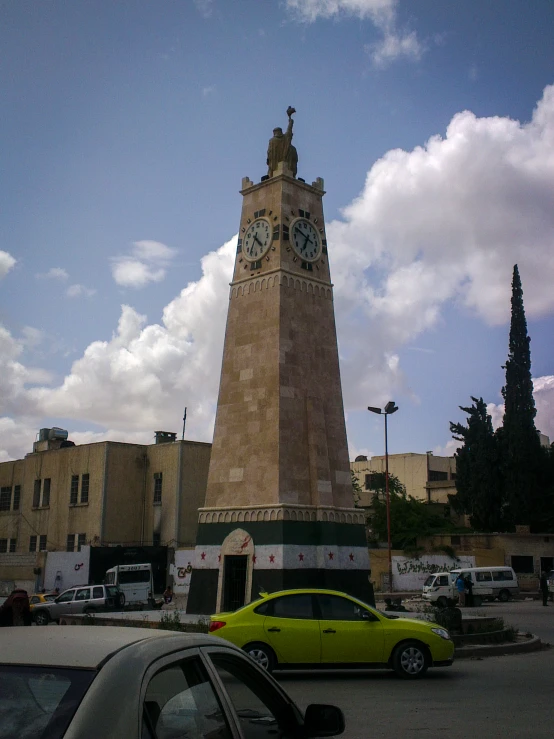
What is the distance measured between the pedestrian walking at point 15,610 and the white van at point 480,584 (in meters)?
23.6

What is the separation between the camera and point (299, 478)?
2369 centimetres

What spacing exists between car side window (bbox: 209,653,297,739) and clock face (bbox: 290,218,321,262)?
22.2m

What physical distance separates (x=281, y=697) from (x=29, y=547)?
4697 cm

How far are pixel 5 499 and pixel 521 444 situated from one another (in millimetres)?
31914

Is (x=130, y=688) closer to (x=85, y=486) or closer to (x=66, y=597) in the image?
(x=66, y=597)

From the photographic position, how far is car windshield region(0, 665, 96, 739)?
2.71m

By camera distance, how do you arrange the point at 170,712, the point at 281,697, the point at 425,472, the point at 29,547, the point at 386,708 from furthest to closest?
the point at 425,472 < the point at 29,547 < the point at 386,708 < the point at 281,697 < the point at 170,712

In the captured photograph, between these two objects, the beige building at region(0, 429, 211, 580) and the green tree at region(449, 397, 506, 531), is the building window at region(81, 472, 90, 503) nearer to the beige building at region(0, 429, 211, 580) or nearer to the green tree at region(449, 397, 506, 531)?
the beige building at region(0, 429, 211, 580)

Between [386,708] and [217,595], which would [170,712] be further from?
[217,595]

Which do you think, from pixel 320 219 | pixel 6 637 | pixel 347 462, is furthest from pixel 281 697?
pixel 320 219

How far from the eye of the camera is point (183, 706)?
323cm

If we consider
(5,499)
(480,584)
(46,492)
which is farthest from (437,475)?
(5,499)

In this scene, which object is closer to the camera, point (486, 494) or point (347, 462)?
point (347, 462)

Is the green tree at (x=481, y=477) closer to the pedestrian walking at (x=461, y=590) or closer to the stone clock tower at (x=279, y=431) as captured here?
the pedestrian walking at (x=461, y=590)
